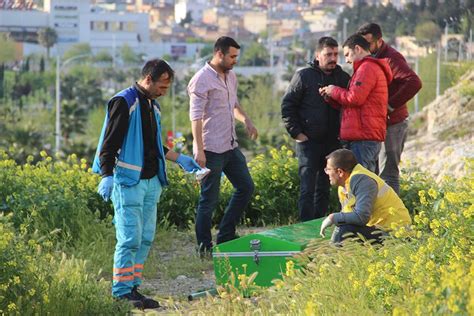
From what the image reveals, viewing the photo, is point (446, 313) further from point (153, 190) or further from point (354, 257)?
point (153, 190)

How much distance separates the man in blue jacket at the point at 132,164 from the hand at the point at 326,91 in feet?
5.35

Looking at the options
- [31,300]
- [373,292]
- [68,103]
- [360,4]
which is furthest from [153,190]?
[68,103]

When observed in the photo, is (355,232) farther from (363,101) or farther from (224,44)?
(224,44)

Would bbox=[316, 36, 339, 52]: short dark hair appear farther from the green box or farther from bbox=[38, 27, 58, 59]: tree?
bbox=[38, 27, 58, 59]: tree

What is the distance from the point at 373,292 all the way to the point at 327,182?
11.6 feet

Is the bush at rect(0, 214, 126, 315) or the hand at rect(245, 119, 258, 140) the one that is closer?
the bush at rect(0, 214, 126, 315)

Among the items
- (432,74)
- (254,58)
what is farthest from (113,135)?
(254,58)

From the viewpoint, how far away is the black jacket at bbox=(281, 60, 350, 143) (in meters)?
8.72

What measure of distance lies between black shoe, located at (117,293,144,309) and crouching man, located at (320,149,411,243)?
113 cm

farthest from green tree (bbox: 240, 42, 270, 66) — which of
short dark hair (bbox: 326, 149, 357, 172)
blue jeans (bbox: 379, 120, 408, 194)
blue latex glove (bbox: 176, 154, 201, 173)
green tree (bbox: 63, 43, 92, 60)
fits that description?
short dark hair (bbox: 326, 149, 357, 172)

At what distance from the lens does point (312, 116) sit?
8.72m

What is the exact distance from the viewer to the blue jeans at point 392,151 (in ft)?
29.5

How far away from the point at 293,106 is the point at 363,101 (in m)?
0.65

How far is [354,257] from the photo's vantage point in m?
6.00
